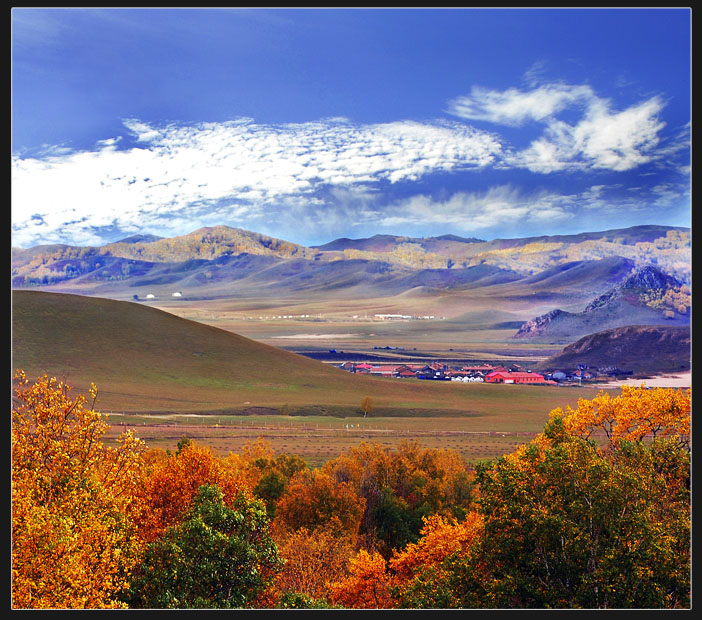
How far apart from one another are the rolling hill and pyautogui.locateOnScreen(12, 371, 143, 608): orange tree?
25530mm

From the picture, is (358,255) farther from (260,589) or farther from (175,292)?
(260,589)

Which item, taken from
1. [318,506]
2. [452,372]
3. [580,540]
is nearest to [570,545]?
[580,540]

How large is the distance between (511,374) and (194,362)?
88.7ft

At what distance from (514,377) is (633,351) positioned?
10.3 metres

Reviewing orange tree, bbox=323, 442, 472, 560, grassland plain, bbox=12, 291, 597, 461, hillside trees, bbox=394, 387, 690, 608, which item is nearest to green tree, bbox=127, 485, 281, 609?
hillside trees, bbox=394, 387, 690, 608

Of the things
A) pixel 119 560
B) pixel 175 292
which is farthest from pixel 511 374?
pixel 175 292

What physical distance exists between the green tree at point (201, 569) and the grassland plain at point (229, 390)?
22.6 meters

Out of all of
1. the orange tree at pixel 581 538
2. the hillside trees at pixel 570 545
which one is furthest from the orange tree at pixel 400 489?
the orange tree at pixel 581 538

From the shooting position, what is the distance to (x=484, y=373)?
50.1 meters

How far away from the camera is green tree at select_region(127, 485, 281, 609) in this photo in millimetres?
9539

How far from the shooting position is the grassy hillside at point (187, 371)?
132 ft

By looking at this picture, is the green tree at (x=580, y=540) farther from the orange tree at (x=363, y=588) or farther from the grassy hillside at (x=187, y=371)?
the grassy hillside at (x=187, y=371)

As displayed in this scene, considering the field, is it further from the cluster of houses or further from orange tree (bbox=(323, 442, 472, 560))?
the cluster of houses

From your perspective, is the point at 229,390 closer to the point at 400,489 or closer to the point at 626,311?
the point at 400,489
